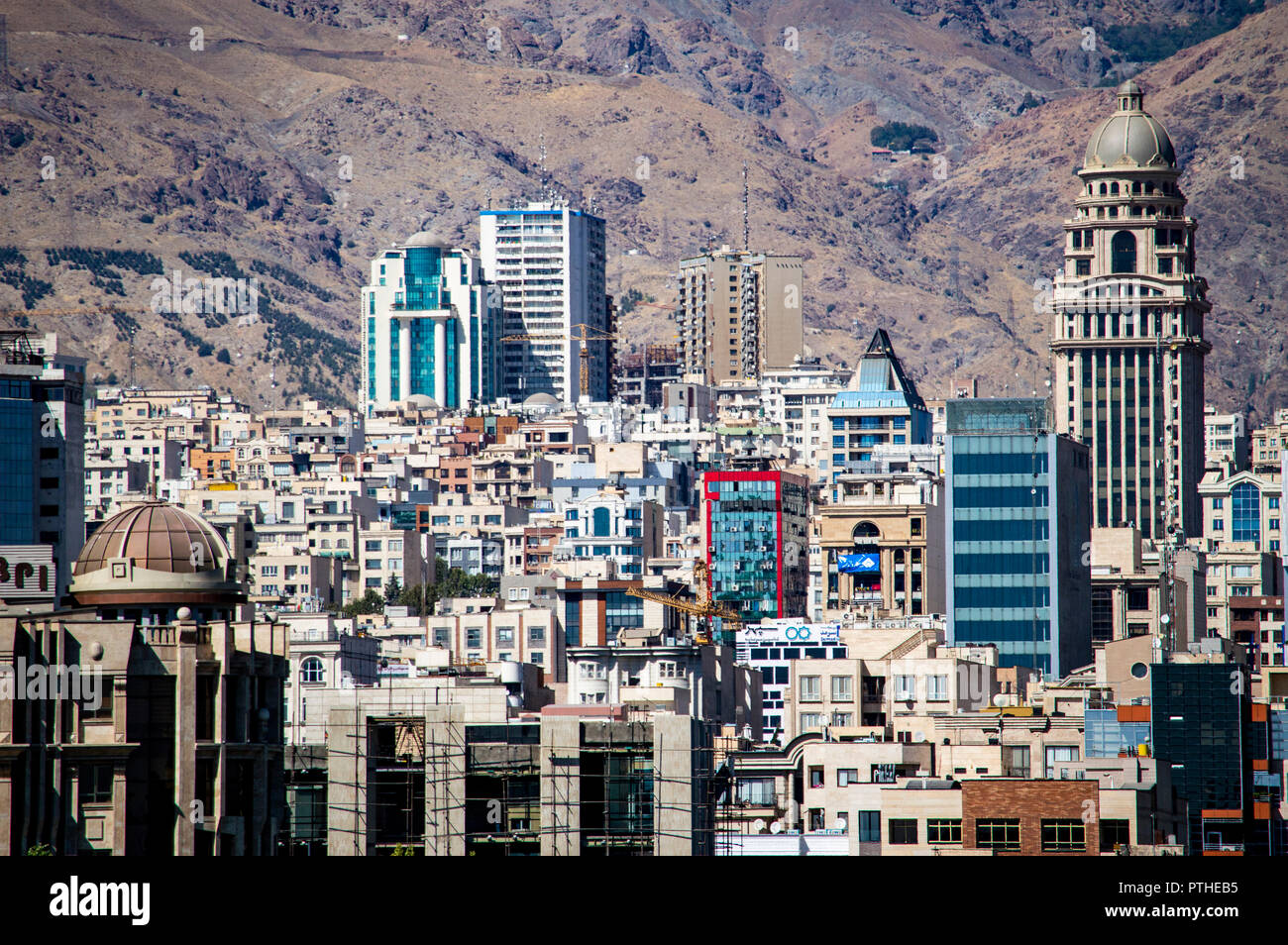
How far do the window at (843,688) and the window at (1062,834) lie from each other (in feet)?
165

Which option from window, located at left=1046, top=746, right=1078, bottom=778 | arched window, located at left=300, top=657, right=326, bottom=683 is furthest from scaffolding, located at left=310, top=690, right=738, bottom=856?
arched window, located at left=300, top=657, right=326, bottom=683

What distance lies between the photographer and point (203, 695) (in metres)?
55.6

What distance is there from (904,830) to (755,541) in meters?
114

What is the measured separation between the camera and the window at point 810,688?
122812 millimetres

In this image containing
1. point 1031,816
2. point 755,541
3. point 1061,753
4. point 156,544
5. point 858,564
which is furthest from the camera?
point 755,541

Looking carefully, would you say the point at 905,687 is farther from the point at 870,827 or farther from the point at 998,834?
the point at 998,834

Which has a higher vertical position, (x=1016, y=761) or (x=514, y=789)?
(x=514, y=789)

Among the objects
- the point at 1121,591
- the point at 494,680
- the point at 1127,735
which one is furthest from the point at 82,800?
the point at 1121,591

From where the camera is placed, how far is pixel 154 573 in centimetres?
5859

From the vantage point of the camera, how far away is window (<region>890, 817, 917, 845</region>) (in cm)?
7688

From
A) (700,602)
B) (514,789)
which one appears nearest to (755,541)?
(700,602)

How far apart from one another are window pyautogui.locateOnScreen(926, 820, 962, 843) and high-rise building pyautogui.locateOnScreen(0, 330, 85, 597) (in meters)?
79.0
